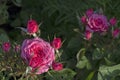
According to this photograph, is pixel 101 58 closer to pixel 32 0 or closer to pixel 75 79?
pixel 75 79

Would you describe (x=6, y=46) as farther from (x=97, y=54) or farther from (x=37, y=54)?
(x=97, y=54)

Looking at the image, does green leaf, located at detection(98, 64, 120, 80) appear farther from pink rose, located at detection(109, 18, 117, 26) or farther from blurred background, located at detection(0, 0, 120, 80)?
pink rose, located at detection(109, 18, 117, 26)

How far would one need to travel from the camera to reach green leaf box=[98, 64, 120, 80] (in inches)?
65.4

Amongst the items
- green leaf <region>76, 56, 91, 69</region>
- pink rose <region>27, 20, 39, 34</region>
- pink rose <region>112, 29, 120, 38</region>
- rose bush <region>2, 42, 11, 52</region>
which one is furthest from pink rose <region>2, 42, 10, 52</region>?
pink rose <region>112, 29, 120, 38</region>

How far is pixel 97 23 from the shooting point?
1.71m

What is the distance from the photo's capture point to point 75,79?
1826 mm

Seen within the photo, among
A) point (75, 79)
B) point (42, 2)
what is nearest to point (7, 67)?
point (75, 79)

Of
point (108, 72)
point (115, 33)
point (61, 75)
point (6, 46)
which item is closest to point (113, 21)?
point (115, 33)

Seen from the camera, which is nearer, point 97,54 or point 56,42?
point 56,42

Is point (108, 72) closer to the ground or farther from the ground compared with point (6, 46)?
closer to the ground

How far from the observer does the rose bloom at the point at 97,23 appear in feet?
5.54

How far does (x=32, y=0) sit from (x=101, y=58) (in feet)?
3.24

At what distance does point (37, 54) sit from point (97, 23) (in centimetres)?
36

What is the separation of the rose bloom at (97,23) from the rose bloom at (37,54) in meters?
0.27
